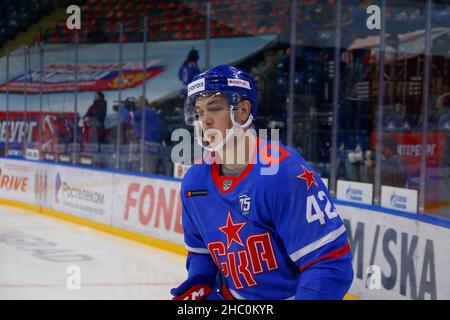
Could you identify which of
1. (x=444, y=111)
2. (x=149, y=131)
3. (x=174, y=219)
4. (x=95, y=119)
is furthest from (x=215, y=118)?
(x=95, y=119)

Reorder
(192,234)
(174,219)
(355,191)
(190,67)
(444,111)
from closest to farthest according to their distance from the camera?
(192,234) < (444,111) < (355,191) < (174,219) < (190,67)

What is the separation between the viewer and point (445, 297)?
3742 millimetres

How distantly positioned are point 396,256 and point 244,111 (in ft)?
9.29

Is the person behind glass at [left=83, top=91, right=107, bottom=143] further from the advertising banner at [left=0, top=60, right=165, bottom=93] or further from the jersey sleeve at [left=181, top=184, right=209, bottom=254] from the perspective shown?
the jersey sleeve at [left=181, top=184, right=209, bottom=254]

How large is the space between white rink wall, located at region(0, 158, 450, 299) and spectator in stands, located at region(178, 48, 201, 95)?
125 centimetres

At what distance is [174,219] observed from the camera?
21.3ft

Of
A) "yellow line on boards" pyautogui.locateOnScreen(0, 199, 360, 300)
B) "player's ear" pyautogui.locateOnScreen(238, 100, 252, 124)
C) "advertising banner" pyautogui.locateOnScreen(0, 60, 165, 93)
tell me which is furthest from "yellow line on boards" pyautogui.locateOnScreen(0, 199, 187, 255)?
"player's ear" pyautogui.locateOnScreen(238, 100, 252, 124)

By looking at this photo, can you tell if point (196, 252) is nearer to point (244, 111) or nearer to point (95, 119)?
point (244, 111)

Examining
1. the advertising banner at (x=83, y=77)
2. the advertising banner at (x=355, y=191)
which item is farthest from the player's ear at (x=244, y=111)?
the advertising banner at (x=83, y=77)

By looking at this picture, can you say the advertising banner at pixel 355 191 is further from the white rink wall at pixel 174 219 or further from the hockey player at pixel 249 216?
the hockey player at pixel 249 216

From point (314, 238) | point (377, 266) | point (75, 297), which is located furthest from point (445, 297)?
point (314, 238)

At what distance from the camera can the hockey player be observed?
58.7 inches

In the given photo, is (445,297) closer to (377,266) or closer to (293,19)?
(377,266)

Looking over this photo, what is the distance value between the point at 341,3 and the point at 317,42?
510 millimetres
